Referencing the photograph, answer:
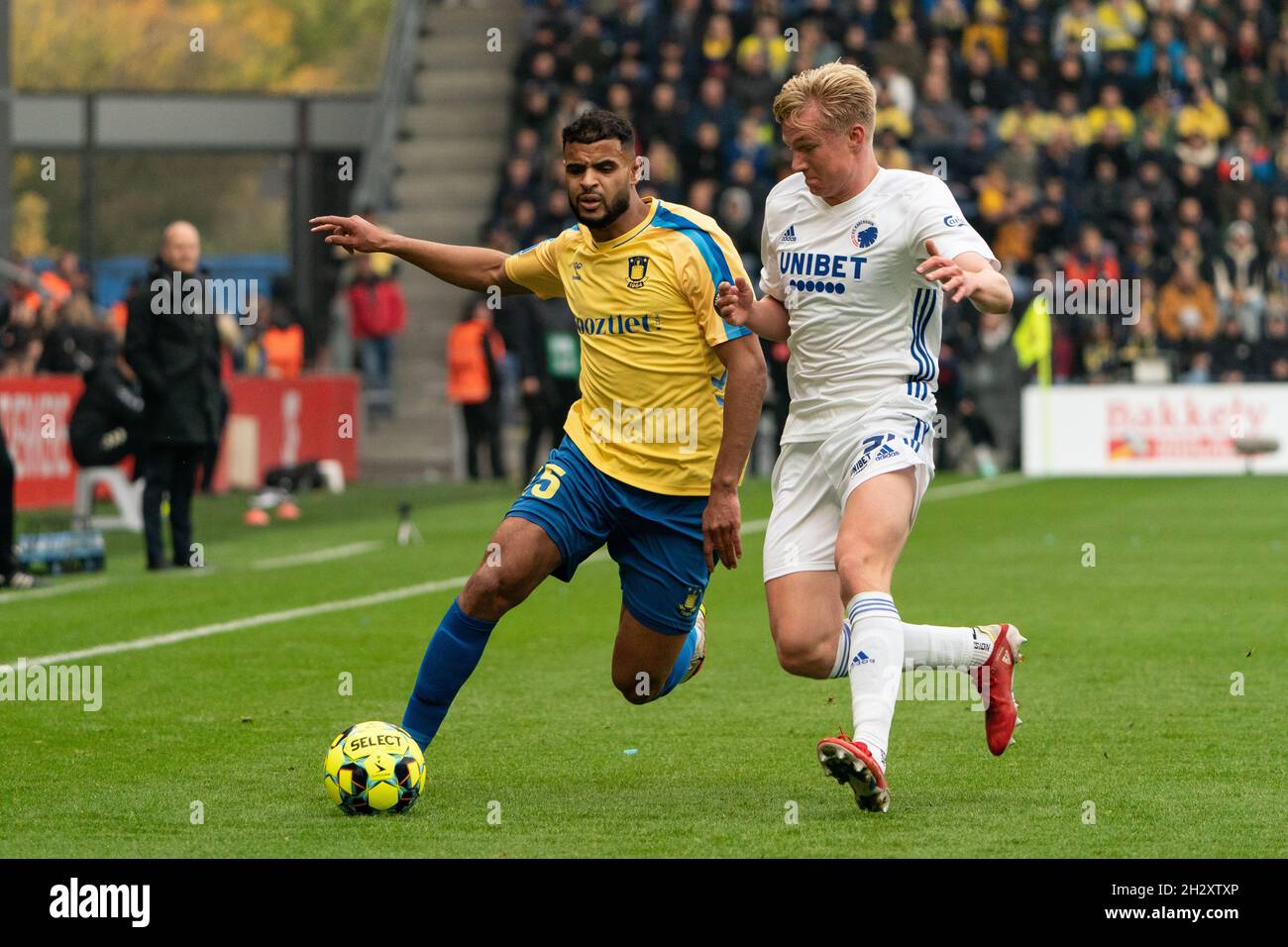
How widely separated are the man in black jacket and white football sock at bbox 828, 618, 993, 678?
7871 millimetres

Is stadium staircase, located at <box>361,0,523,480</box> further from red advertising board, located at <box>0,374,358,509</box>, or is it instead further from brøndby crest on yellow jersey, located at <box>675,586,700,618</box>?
brøndby crest on yellow jersey, located at <box>675,586,700,618</box>

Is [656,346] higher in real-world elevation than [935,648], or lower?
higher

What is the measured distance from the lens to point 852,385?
23.2 ft

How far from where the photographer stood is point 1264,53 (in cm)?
2847

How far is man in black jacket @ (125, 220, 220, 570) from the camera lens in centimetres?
1427

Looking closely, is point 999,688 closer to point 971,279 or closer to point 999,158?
point 971,279

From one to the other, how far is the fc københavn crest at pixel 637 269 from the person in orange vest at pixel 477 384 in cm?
1738

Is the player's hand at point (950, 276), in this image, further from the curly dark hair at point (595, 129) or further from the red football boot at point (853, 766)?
the red football boot at point (853, 766)

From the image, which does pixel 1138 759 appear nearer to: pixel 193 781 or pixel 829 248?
pixel 829 248

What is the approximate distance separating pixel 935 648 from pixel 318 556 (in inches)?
375

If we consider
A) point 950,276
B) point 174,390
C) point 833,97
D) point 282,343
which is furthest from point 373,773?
point 282,343

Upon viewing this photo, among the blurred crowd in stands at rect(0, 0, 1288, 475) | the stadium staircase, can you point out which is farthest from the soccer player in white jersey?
the stadium staircase

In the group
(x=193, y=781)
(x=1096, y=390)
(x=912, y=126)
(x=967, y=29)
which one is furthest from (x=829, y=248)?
(x=967, y=29)

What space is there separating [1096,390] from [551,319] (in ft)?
19.5
